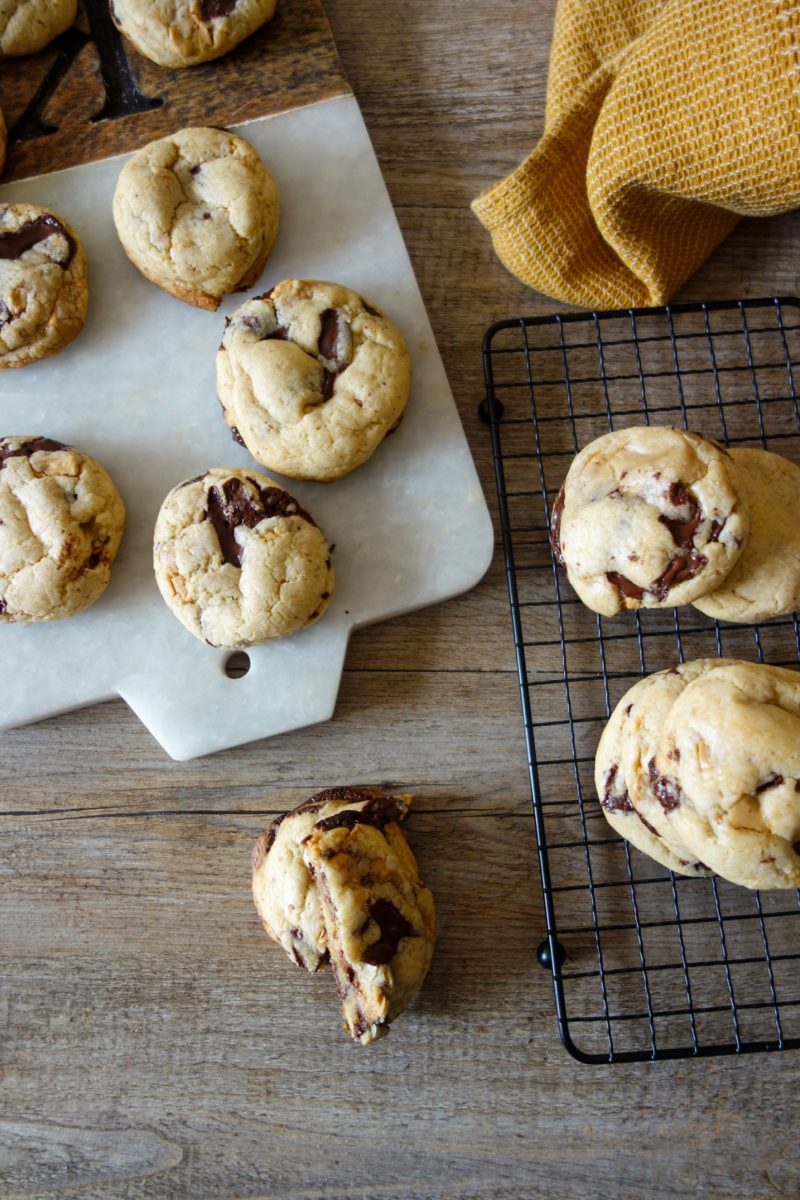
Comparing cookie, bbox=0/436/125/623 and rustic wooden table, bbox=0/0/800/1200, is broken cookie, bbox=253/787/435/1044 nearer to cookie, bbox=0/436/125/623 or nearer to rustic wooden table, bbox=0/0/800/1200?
rustic wooden table, bbox=0/0/800/1200

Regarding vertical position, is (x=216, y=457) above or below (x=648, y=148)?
below

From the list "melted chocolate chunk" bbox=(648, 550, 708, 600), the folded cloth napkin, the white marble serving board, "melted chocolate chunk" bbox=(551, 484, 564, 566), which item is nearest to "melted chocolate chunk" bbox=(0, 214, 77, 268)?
the white marble serving board

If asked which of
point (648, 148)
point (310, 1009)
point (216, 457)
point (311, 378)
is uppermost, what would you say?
point (648, 148)

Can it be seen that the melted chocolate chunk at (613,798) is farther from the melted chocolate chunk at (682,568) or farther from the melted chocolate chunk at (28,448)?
the melted chocolate chunk at (28,448)

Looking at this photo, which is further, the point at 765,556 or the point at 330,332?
the point at 330,332

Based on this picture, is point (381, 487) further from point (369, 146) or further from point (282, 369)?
point (369, 146)

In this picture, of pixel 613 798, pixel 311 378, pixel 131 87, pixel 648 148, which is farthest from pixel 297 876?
pixel 131 87

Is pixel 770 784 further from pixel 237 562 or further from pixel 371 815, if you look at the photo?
pixel 237 562
